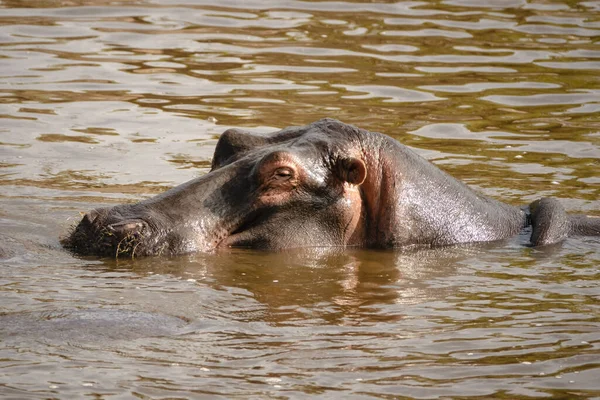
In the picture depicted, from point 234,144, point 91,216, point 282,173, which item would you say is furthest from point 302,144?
point 91,216

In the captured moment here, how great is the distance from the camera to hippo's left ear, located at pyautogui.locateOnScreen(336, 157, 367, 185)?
8203mm

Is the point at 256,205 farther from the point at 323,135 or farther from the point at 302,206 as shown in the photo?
the point at 323,135

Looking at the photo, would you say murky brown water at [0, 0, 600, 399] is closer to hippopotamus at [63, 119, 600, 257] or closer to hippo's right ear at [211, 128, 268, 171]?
hippopotamus at [63, 119, 600, 257]

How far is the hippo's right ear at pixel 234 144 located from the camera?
333 inches

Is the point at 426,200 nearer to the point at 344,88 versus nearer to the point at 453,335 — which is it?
the point at 453,335

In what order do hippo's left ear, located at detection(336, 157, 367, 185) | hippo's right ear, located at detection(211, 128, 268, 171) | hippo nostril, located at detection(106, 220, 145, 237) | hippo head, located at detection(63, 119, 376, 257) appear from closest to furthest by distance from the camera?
hippo nostril, located at detection(106, 220, 145, 237)
hippo head, located at detection(63, 119, 376, 257)
hippo's left ear, located at detection(336, 157, 367, 185)
hippo's right ear, located at detection(211, 128, 268, 171)

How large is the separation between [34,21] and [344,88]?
18.0 feet

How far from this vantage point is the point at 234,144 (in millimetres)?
8469

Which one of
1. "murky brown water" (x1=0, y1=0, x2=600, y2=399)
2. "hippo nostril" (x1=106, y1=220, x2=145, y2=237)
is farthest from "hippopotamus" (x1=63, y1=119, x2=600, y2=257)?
"murky brown water" (x1=0, y1=0, x2=600, y2=399)

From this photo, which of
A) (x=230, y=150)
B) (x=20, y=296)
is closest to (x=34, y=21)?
(x=230, y=150)

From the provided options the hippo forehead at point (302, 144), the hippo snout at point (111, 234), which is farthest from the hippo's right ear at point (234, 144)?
the hippo snout at point (111, 234)

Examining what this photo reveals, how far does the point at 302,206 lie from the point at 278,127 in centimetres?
495

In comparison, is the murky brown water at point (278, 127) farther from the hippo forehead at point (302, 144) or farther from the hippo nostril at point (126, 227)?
the hippo forehead at point (302, 144)

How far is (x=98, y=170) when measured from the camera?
1152 centimetres
